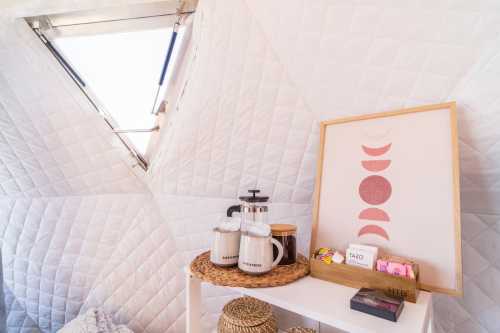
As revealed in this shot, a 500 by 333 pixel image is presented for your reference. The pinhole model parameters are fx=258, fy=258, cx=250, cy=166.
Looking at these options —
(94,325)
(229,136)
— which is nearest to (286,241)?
(229,136)

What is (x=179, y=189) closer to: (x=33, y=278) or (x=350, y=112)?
(x=350, y=112)

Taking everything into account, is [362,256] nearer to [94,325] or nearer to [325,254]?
[325,254]

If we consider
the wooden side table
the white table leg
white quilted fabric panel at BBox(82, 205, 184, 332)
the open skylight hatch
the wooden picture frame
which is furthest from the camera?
white quilted fabric panel at BBox(82, 205, 184, 332)

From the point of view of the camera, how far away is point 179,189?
1357 mm

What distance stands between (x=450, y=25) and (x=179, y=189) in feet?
4.05

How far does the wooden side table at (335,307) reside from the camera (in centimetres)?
56

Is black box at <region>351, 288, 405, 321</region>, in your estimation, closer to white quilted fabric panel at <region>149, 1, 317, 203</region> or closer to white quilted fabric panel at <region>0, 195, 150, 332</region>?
white quilted fabric panel at <region>149, 1, 317, 203</region>

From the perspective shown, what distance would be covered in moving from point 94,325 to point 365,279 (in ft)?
4.41

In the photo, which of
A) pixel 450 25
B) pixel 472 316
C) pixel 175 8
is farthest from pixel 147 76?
pixel 472 316

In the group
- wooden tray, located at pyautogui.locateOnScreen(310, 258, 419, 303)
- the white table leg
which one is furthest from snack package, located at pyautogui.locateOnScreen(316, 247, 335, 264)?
the white table leg

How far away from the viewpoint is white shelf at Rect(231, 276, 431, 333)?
56 centimetres

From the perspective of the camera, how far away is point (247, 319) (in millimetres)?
947

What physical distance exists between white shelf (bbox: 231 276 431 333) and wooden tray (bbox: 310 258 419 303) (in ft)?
0.06

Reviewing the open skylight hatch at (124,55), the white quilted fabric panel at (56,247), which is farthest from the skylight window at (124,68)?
the white quilted fabric panel at (56,247)
